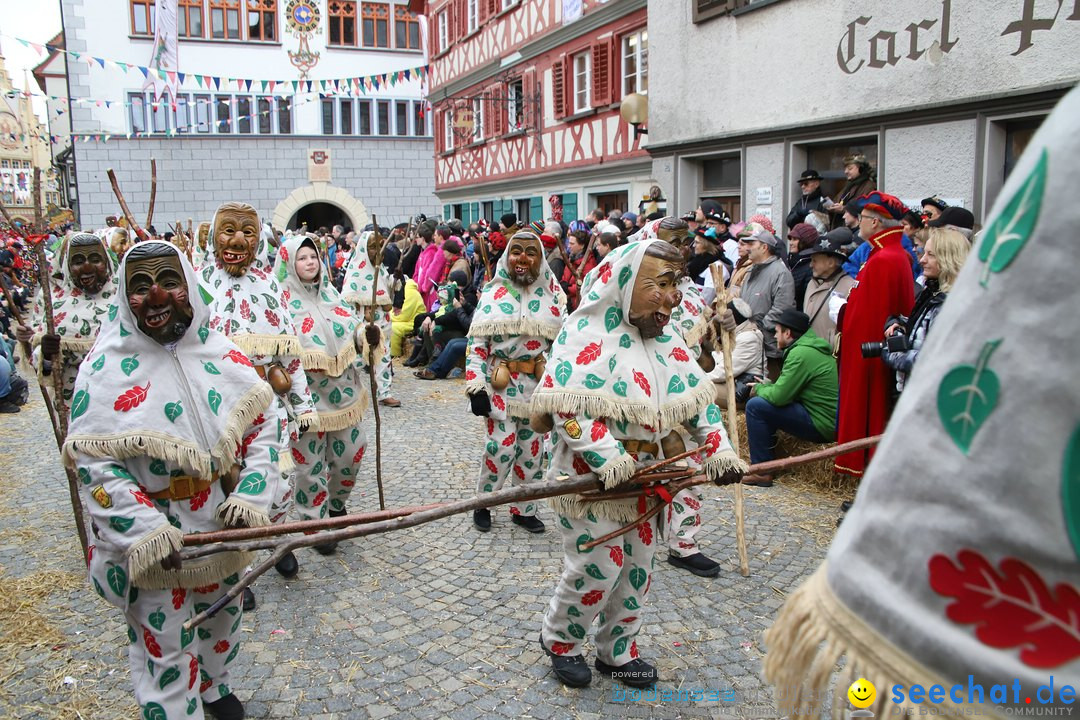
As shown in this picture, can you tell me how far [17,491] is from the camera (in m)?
7.23

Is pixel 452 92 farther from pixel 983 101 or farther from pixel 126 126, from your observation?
pixel 983 101

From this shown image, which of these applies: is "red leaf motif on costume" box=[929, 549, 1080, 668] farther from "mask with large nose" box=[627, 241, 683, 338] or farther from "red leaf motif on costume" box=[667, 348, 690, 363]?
"red leaf motif on costume" box=[667, 348, 690, 363]

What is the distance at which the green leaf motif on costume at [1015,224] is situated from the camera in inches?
36.3

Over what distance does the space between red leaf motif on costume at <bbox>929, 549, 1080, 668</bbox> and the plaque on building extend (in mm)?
32115

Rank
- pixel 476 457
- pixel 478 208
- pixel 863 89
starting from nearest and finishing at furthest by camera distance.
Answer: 1. pixel 476 457
2. pixel 863 89
3. pixel 478 208


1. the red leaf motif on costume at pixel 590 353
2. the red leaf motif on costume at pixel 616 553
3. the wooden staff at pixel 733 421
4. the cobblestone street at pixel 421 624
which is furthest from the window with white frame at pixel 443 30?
the red leaf motif on costume at pixel 616 553

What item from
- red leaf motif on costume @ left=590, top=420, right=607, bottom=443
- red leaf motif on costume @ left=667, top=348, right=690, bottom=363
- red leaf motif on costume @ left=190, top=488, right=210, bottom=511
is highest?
red leaf motif on costume @ left=667, top=348, right=690, bottom=363

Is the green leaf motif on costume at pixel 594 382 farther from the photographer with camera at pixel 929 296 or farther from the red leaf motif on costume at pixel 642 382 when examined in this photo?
the photographer with camera at pixel 929 296

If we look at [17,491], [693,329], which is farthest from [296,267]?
[17,491]

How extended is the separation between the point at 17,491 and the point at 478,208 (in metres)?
17.9

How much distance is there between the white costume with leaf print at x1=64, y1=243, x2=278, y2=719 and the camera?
2961 millimetres

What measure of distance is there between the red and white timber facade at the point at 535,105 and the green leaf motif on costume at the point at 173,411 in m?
13.3

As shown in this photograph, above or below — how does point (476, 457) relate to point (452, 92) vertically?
below

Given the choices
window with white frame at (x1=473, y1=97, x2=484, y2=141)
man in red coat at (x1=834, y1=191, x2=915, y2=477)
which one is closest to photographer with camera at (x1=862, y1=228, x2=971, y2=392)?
man in red coat at (x1=834, y1=191, x2=915, y2=477)
